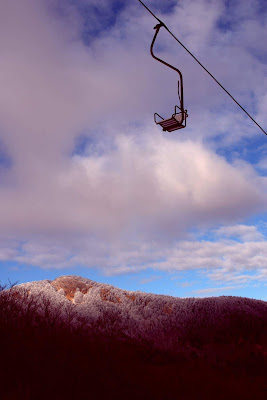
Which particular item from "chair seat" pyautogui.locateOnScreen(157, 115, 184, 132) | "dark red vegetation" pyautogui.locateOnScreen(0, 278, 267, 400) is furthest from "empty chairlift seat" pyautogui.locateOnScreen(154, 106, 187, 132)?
"dark red vegetation" pyautogui.locateOnScreen(0, 278, 267, 400)

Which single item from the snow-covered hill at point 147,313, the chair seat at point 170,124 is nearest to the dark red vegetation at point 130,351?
the snow-covered hill at point 147,313

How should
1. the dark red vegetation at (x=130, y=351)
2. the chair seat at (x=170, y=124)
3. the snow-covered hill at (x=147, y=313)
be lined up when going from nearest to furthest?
the dark red vegetation at (x=130, y=351) < the chair seat at (x=170, y=124) < the snow-covered hill at (x=147, y=313)

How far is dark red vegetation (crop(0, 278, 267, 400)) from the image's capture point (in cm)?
705

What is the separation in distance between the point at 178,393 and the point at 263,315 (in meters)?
10.6

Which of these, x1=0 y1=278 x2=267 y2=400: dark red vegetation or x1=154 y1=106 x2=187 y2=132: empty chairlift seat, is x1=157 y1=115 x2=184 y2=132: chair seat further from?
x1=0 y1=278 x2=267 y2=400: dark red vegetation

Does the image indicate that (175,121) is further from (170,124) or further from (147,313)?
(147,313)

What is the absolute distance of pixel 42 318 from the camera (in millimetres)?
13062

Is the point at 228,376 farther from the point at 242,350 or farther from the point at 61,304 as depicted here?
the point at 61,304

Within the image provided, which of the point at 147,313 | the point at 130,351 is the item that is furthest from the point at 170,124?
the point at 147,313

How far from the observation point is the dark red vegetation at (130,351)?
7055 mm

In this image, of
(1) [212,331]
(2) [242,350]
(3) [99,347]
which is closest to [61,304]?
(3) [99,347]

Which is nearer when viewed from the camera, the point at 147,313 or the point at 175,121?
the point at 175,121

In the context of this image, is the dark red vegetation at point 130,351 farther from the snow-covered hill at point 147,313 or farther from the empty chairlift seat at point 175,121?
the empty chairlift seat at point 175,121

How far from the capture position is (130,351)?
11.0m
